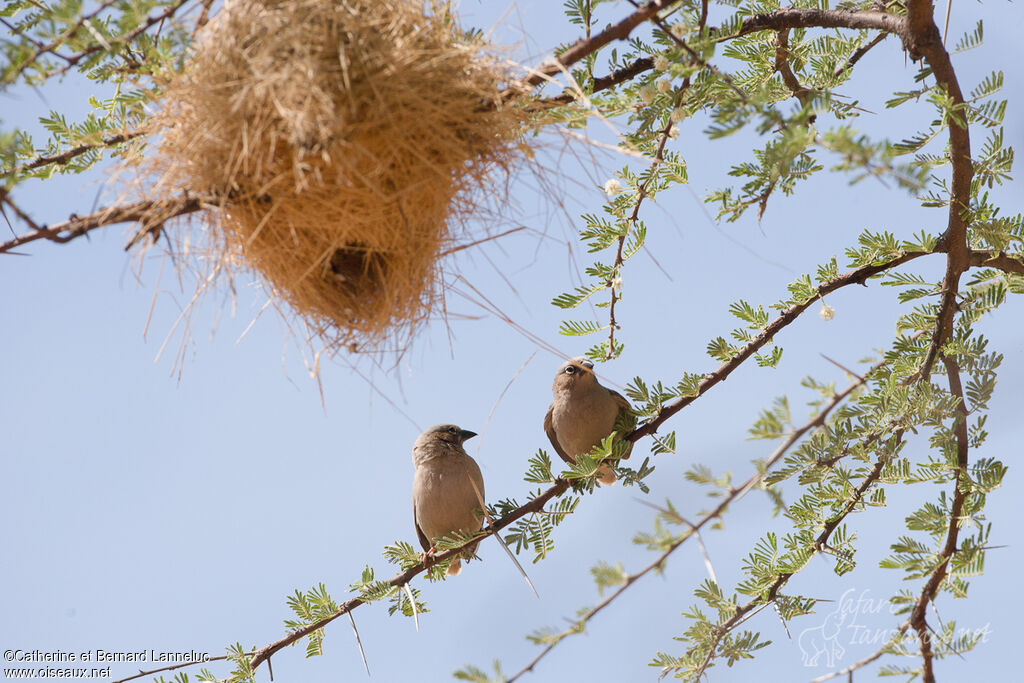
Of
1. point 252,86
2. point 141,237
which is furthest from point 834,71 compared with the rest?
point 141,237

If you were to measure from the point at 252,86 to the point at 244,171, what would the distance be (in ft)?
0.64

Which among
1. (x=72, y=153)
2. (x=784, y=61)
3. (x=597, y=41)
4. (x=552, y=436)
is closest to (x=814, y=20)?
(x=784, y=61)

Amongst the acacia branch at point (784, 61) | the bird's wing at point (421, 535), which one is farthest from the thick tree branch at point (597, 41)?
the bird's wing at point (421, 535)

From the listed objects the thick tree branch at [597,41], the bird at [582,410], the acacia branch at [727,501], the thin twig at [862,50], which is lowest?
the acacia branch at [727,501]

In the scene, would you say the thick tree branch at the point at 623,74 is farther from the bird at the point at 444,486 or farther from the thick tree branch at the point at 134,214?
the bird at the point at 444,486

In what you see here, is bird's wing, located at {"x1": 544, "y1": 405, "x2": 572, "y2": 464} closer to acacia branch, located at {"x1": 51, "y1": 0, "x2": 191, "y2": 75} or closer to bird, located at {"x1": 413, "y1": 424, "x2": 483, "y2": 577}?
bird, located at {"x1": 413, "y1": 424, "x2": 483, "y2": 577}

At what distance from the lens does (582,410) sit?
173 inches

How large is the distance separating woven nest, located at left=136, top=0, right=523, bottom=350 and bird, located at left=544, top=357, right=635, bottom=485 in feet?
6.42

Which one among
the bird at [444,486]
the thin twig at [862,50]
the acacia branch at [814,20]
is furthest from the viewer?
the bird at [444,486]

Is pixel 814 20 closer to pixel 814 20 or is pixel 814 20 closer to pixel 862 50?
pixel 814 20

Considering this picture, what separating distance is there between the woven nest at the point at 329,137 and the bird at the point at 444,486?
89.0 inches

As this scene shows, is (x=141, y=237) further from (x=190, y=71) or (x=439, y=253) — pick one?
(x=439, y=253)

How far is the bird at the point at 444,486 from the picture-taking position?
468cm

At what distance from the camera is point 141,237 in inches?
87.6
